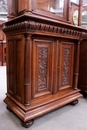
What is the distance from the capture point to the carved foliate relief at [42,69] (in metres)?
1.50

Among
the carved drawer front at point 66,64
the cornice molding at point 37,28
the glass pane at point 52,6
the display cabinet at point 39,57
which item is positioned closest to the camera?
the cornice molding at point 37,28

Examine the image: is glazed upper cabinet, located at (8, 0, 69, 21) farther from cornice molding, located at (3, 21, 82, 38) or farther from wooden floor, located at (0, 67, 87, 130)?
wooden floor, located at (0, 67, 87, 130)

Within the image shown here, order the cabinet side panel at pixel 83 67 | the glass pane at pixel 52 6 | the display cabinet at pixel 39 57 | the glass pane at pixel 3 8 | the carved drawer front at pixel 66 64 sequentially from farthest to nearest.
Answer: the glass pane at pixel 3 8
the cabinet side panel at pixel 83 67
the carved drawer front at pixel 66 64
the glass pane at pixel 52 6
the display cabinet at pixel 39 57

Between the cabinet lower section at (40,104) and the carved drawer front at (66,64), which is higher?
the carved drawer front at (66,64)

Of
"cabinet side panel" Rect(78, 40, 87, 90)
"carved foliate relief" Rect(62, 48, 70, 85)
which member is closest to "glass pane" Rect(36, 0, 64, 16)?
"carved foliate relief" Rect(62, 48, 70, 85)

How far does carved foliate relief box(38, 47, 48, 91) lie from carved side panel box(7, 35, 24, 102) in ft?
0.74

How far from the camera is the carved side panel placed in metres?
1.42

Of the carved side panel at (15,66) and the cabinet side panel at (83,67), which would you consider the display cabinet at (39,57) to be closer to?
the carved side panel at (15,66)

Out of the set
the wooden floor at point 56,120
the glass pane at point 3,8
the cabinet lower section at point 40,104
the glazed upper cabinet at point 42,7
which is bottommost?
the wooden floor at point 56,120

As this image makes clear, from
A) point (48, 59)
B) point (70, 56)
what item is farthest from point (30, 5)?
point (70, 56)

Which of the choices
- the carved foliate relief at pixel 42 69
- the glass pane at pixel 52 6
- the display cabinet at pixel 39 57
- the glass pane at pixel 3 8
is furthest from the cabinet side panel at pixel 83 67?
the glass pane at pixel 3 8

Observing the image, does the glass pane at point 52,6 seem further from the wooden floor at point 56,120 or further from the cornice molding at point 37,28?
the wooden floor at point 56,120

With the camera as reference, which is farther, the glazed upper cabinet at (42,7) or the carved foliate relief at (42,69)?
the carved foliate relief at (42,69)

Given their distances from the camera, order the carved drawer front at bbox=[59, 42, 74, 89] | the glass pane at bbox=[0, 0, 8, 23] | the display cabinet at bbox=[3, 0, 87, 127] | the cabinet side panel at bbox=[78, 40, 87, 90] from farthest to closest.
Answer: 1. the glass pane at bbox=[0, 0, 8, 23]
2. the cabinet side panel at bbox=[78, 40, 87, 90]
3. the carved drawer front at bbox=[59, 42, 74, 89]
4. the display cabinet at bbox=[3, 0, 87, 127]
